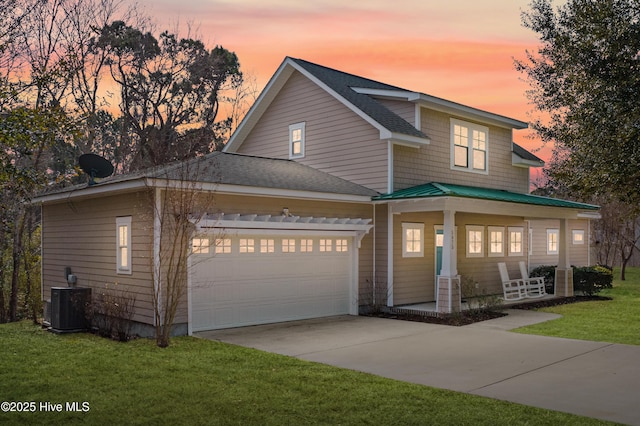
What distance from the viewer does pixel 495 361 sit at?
9.46 meters

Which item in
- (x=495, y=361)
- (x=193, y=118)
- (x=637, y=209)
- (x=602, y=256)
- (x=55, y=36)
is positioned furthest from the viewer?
(x=602, y=256)

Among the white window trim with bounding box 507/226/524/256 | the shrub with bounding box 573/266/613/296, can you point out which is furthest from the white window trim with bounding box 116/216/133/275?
the shrub with bounding box 573/266/613/296

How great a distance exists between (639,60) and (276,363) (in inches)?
347

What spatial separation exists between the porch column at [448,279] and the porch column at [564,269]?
6498 mm

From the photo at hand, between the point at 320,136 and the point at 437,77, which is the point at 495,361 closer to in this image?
the point at 320,136

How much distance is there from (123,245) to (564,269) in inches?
552

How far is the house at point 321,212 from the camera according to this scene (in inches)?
481

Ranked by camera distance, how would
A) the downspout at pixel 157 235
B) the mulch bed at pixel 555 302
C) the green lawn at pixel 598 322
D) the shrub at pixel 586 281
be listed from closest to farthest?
the downspout at pixel 157 235 → the green lawn at pixel 598 322 → the mulch bed at pixel 555 302 → the shrub at pixel 586 281

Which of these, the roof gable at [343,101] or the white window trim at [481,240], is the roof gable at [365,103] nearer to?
the roof gable at [343,101]

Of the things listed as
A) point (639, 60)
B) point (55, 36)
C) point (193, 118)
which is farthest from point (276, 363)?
point (193, 118)

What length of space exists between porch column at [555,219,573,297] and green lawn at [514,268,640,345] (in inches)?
47.0

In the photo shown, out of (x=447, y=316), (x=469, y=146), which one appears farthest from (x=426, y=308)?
(x=469, y=146)

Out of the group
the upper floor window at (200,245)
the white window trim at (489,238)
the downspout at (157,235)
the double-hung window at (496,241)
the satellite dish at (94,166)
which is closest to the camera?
the downspout at (157,235)

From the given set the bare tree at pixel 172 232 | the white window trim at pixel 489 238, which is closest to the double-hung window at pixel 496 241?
the white window trim at pixel 489 238
